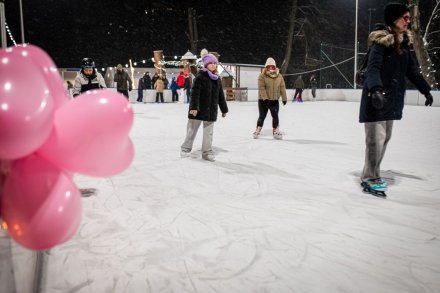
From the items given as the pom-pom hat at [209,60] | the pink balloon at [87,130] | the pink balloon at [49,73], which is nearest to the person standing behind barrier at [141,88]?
the pom-pom hat at [209,60]

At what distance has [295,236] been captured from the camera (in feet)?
8.76

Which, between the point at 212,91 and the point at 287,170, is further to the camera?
the point at 212,91

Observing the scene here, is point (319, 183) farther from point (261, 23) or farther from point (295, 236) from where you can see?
point (261, 23)

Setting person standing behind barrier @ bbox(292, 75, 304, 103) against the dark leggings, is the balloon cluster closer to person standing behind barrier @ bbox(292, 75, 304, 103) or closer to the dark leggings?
the dark leggings

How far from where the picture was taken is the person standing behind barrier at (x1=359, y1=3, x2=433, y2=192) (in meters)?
3.35

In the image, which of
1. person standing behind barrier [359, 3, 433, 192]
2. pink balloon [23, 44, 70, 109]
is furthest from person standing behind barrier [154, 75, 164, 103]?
pink balloon [23, 44, 70, 109]

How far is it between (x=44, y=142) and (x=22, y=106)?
0.47 feet

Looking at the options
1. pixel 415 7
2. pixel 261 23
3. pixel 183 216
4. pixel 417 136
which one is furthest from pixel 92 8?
pixel 183 216

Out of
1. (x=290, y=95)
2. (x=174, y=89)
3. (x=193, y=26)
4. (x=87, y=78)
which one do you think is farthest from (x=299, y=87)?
(x=87, y=78)

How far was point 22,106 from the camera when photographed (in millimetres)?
942

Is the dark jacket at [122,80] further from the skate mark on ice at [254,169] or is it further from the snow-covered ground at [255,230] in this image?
the skate mark on ice at [254,169]

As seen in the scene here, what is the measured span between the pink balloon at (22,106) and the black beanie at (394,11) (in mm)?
3152

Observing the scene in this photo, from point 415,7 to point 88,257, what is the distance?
1774cm

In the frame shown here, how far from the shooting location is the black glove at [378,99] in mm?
3264
